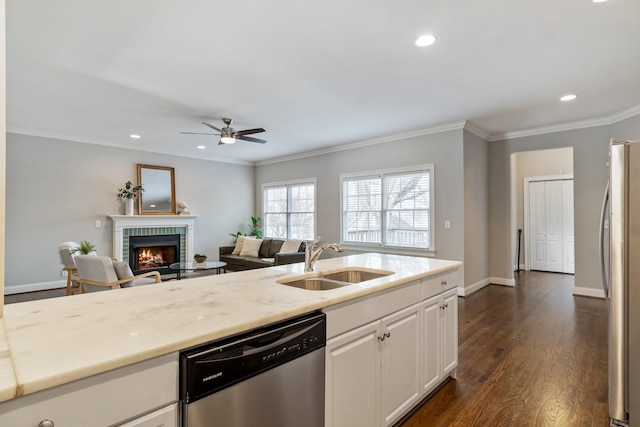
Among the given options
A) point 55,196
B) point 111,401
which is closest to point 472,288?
point 111,401

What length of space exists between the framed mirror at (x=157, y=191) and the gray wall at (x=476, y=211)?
5.71 m

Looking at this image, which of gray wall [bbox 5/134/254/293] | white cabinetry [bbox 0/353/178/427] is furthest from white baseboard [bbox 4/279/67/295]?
white cabinetry [bbox 0/353/178/427]

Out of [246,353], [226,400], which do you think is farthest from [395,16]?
[226,400]

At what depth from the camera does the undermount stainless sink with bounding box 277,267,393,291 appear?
2.15m

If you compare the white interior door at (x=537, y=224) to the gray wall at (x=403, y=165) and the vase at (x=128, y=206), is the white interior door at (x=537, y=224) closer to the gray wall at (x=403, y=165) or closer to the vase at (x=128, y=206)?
the gray wall at (x=403, y=165)

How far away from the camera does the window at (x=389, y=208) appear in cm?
553

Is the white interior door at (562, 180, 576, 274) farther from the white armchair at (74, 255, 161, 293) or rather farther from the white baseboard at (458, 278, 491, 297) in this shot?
the white armchair at (74, 255, 161, 293)

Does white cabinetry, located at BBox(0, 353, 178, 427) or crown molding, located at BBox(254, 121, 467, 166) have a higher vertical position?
crown molding, located at BBox(254, 121, 467, 166)

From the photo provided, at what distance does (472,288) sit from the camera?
5.36 metres

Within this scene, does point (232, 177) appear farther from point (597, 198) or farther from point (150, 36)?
point (597, 198)

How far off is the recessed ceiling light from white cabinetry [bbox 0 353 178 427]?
8.94ft

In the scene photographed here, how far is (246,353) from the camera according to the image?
1.19m

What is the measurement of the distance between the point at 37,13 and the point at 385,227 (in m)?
5.12

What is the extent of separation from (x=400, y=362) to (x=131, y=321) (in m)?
1.47
